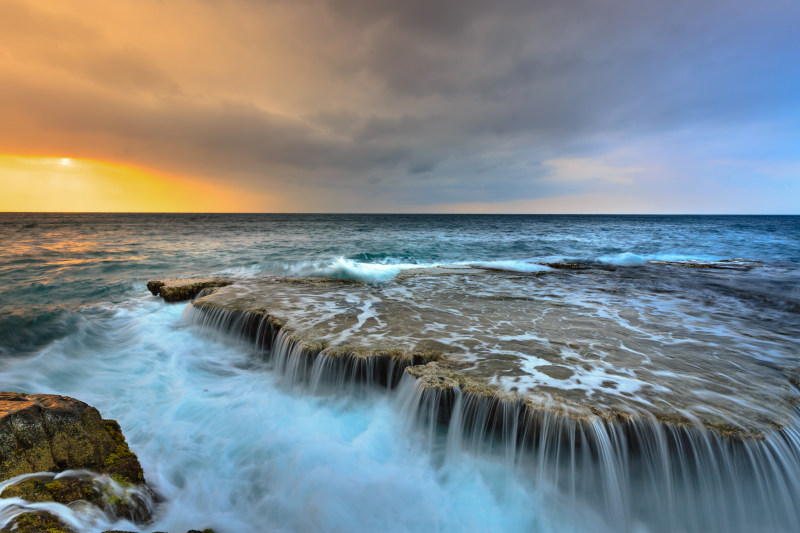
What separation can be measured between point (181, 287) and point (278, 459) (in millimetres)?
8562

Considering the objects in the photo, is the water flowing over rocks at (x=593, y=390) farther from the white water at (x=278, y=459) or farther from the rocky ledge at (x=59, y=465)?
the rocky ledge at (x=59, y=465)

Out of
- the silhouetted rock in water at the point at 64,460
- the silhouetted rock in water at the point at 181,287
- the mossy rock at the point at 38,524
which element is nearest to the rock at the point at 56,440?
the silhouetted rock in water at the point at 64,460

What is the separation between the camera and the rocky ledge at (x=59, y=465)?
2344 millimetres

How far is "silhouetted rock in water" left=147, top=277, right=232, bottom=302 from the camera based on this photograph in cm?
1047

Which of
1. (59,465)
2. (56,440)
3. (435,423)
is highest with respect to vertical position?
(56,440)

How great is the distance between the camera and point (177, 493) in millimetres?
3656

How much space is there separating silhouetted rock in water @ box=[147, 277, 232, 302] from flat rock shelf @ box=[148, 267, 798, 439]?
1319 mm

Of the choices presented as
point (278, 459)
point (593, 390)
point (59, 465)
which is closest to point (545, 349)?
point (593, 390)

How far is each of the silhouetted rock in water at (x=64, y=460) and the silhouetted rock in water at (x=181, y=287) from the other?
7.93 m

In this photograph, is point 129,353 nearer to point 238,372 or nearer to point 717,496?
point 238,372

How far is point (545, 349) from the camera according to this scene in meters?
5.41

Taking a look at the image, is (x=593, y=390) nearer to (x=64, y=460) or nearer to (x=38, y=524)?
(x=38, y=524)

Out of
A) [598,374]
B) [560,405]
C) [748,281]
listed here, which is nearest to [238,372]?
[560,405]

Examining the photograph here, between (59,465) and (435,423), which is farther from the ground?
(59,465)
